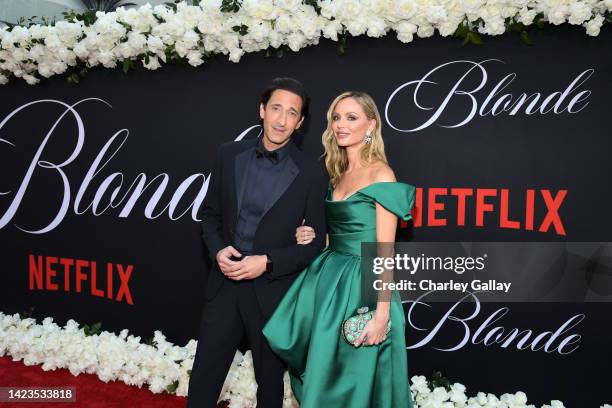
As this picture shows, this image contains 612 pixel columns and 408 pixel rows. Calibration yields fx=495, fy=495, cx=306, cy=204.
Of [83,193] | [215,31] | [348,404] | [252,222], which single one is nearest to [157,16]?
[215,31]

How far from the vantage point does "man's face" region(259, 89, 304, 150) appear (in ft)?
7.63

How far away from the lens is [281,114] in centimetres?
233

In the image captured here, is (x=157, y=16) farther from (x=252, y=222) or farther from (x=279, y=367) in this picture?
(x=279, y=367)

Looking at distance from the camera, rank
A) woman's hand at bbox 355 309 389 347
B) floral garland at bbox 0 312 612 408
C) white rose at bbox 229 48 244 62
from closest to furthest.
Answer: woman's hand at bbox 355 309 389 347, floral garland at bbox 0 312 612 408, white rose at bbox 229 48 244 62

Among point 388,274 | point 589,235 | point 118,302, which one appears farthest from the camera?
point 118,302

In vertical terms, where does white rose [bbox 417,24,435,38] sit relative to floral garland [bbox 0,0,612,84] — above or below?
below

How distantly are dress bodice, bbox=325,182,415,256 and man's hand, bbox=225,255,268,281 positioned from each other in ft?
1.24

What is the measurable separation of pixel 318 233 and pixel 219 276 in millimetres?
516

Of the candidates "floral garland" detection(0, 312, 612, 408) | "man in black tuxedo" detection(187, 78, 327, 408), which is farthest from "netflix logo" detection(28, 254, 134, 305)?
"man in black tuxedo" detection(187, 78, 327, 408)

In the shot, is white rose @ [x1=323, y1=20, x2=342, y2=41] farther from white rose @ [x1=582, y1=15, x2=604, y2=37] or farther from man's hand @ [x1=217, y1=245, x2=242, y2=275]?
man's hand @ [x1=217, y1=245, x2=242, y2=275]

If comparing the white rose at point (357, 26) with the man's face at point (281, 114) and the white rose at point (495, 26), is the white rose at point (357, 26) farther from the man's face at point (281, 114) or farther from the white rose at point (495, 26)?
the man's face at point (281, 114)

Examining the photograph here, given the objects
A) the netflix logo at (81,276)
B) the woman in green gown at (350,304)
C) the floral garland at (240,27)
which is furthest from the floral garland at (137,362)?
the floral garland at (240,27)

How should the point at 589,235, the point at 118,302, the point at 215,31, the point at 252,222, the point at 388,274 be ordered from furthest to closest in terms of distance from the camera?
the point at 118,302 → the point at 215,31 → the point at 589,235 → the point at 252,222 → the point at 388,274

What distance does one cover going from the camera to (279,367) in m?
2.36
